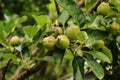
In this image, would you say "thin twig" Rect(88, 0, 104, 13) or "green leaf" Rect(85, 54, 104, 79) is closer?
"green leaf" Rect(85, 54, 104, 79)

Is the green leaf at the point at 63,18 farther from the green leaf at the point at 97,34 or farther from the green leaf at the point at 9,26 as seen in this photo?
the green leaf at the point at 9,26

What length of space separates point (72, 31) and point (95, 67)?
0.14 m

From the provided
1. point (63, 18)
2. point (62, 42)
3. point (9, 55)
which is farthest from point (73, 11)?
point (9, 55)

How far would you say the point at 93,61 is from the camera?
1.15 meters

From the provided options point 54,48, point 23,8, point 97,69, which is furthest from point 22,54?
point 23,8

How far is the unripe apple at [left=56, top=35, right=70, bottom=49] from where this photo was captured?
1.06 m

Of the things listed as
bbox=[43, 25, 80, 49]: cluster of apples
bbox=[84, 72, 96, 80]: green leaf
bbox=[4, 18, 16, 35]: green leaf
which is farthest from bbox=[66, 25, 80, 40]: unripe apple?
bbox=[4, 18, 16, 35]: green leaf

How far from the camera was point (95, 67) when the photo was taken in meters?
1.13

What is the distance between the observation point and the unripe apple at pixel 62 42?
1.06 m

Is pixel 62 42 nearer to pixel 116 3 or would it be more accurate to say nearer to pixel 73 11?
pixel 73 11

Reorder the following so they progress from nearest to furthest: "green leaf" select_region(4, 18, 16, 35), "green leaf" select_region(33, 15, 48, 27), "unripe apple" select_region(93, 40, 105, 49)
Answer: "unripe apple" select_region(93, 40, 105, 49) < "green leaf" select_region(33, 15, 48, 27) < "green leaf" select_region(4, 18, 16, 35)

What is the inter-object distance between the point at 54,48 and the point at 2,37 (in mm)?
283

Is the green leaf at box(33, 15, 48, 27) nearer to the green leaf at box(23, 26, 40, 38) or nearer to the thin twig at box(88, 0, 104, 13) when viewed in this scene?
the green leaf at box(23, 26, 40, 38)

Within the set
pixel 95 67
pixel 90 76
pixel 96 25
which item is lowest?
pixel 90 76
